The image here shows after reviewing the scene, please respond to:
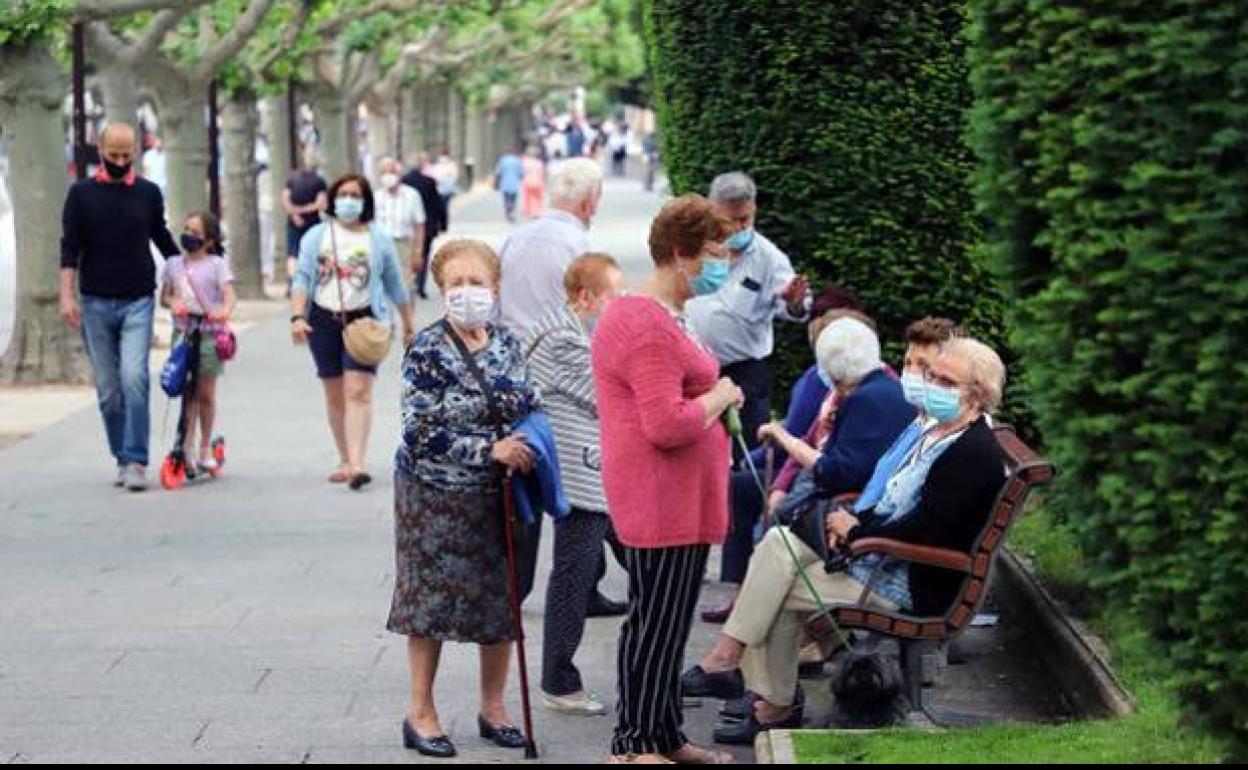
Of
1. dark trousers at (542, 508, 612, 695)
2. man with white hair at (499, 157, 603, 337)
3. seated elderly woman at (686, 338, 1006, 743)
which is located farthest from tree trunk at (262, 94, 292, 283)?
seated elderly woman at (686, 338, 1006, 743)

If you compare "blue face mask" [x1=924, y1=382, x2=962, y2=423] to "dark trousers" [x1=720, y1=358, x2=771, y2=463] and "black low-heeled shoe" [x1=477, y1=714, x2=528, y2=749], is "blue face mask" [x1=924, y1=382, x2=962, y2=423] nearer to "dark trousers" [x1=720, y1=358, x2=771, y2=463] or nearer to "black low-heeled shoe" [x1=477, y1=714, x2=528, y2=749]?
"black low-heeled shoe" [x1=477, y1=714, x2=528, y2=749]

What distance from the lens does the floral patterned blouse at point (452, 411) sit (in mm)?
7746

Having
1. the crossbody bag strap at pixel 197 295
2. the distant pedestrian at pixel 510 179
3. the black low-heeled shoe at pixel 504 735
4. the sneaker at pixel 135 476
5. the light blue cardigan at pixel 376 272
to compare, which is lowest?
the distant pedestrian at pixel 510 179

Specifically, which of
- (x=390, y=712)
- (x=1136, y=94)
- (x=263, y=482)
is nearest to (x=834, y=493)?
(x=390, y=712)

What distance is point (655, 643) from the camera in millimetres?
7605

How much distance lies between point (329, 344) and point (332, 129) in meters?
25.4

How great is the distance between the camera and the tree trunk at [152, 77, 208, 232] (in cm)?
2620

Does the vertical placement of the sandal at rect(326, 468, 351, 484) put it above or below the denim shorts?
below

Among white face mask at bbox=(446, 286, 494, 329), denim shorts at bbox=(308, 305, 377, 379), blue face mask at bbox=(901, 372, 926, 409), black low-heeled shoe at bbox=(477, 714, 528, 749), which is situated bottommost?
black low-heeled shoe at bbox=(477, 714, 528, 749)

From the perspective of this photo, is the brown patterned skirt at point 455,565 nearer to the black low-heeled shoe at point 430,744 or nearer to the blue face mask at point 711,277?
the black low-heeled shoe at point 430,744

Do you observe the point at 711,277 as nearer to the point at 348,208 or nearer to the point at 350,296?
the point at 348,208

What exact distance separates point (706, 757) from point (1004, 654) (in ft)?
7.70

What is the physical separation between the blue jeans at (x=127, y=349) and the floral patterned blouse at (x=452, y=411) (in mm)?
6487

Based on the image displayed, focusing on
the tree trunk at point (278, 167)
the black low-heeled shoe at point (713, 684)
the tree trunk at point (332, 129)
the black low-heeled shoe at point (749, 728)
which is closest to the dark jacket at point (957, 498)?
the black low-heeled shoe at point (749, 728)
